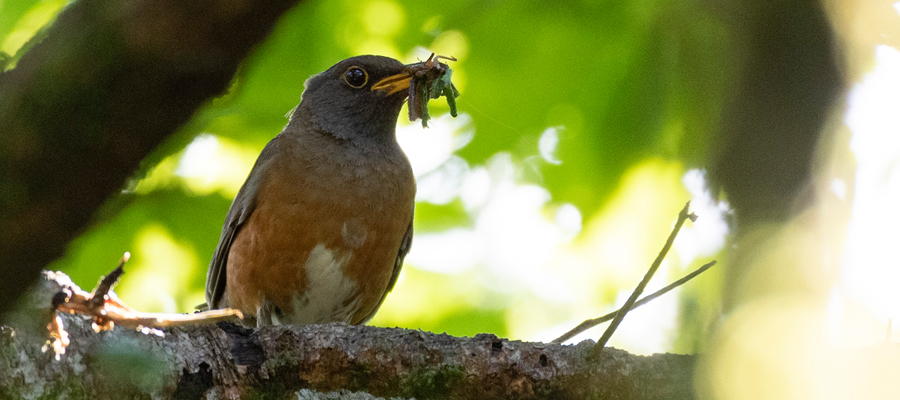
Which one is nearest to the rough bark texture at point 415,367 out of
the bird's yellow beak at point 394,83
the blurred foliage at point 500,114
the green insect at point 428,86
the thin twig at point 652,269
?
the thin twig at point 652,269

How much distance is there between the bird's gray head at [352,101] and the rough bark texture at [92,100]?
5208mm

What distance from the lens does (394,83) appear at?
6.22m

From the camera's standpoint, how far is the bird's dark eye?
6.38 m

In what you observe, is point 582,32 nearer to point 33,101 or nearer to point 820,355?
point 820,355

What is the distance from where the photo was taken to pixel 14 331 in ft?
5.78

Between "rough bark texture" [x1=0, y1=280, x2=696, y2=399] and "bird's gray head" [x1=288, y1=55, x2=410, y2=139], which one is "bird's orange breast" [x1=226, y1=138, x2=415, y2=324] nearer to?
"bird's gray head" [x1=288, y1=55, x2=410, y2=139]

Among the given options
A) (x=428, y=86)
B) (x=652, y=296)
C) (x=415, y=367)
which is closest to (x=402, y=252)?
(x=428, y=86)

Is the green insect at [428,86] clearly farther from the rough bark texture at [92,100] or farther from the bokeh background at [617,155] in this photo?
the rough bark texture at [92,100]

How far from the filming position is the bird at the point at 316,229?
5461mm

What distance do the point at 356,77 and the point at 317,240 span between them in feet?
5.50

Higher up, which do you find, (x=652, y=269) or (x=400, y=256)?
(x=400, y=256)

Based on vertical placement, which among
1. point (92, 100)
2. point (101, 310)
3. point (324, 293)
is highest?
point (324, 293)

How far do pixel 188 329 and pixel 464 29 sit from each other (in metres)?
2.89

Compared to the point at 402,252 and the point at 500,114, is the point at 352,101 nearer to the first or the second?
the point at 402,252
